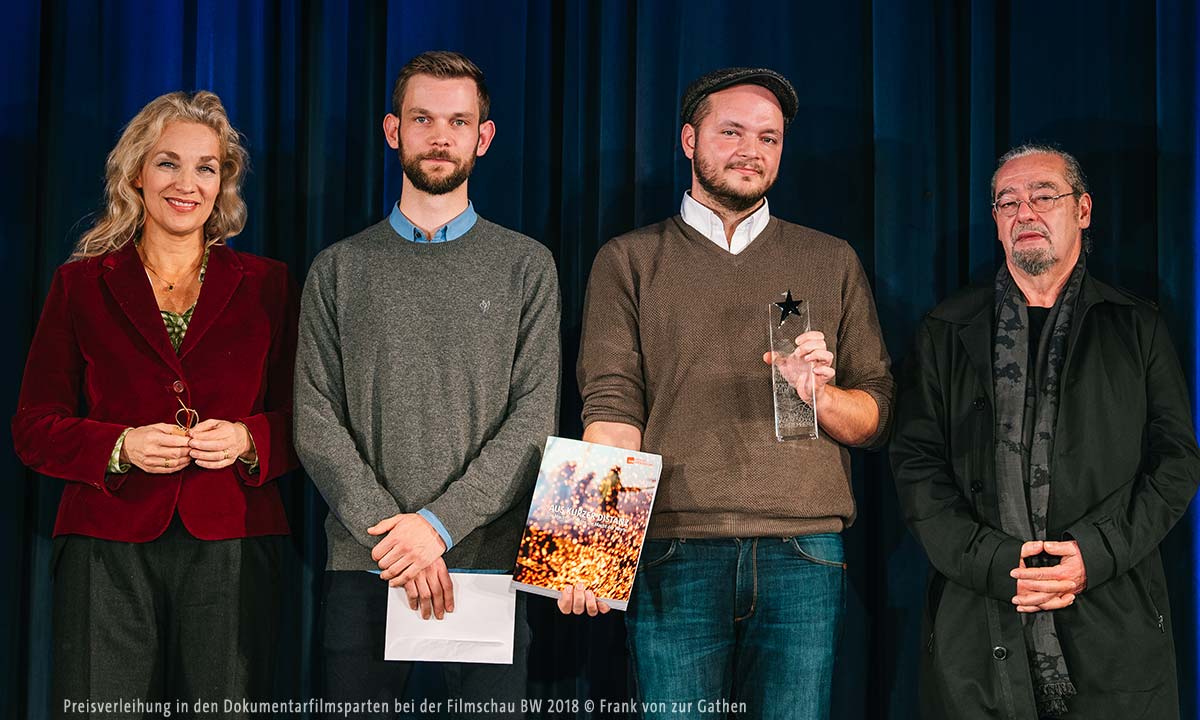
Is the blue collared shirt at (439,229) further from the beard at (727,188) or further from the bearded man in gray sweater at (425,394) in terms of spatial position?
the beard at (727,188)

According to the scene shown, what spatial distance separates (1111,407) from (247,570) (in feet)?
6.78

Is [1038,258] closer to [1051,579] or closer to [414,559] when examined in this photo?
[1051,579]

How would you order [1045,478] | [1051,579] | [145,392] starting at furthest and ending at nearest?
[145,392] < [1045,478] < [1051,579]

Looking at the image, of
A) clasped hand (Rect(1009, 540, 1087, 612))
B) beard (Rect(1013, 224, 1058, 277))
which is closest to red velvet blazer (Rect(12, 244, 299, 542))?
clasped hand (Rect(1009, 540, 1087, 612))

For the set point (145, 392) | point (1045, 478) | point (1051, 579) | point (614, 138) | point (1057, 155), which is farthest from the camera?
point (614, 138)

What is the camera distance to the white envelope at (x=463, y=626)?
115 inches

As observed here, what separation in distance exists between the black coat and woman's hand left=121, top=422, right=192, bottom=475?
5.61ft

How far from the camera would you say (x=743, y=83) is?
3.19 m

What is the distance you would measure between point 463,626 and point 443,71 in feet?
4.50

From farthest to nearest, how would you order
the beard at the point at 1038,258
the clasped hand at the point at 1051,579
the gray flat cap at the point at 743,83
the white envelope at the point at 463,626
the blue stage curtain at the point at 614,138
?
1. the blue stage curtain at the point at 614,138
2. the gray flat cap at the point at 743,83
3. the beard at the point at 1038,258
4. the white envelope at the point at 463,626
5. the clasped hand at the point at 1051,579

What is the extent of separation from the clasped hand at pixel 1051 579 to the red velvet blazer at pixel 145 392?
1754 mm

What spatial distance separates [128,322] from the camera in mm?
3109

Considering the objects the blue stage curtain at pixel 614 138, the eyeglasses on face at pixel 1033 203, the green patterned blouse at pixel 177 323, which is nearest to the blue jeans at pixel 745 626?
the blue stage curtain at pixel 614 138

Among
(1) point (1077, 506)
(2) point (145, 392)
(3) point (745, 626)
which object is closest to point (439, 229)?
(2) point (145, 392)
